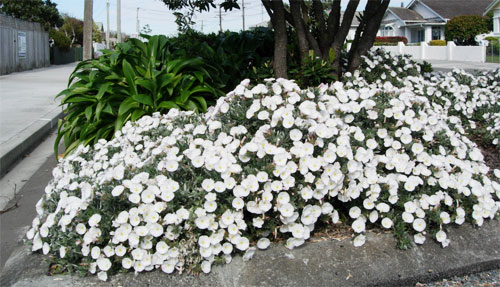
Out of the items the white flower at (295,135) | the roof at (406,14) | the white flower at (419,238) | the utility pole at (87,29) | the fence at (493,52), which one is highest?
the roof at (406,14)

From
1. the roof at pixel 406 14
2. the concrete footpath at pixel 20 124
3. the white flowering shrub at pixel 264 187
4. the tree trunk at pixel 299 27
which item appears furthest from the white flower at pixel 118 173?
the roof at pixel 406 14

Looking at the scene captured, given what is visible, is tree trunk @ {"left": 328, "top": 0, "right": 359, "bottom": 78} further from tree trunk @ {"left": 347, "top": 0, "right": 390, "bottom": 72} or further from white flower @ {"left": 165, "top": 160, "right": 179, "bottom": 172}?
white flower @ {"left": 165, "top": 160, "right": 179, "bottom": 172}

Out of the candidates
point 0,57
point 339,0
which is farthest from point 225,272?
point 0,57

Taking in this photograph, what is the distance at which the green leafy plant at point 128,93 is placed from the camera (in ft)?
15.7

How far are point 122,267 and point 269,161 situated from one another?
1.00 meters

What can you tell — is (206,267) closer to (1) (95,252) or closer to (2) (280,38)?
(1) (95,252)

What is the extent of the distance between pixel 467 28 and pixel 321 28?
40.9 metres

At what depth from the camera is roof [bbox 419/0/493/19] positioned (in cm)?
4891

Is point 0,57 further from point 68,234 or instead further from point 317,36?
point 68,234

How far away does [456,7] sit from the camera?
1978 inches

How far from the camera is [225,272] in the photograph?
2578mm

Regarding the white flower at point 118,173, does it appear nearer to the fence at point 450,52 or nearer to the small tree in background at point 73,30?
the fence at point 450,52

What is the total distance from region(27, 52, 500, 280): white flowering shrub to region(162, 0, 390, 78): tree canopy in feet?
5.79

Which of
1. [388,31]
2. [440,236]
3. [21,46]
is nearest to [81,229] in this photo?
[440,236]
